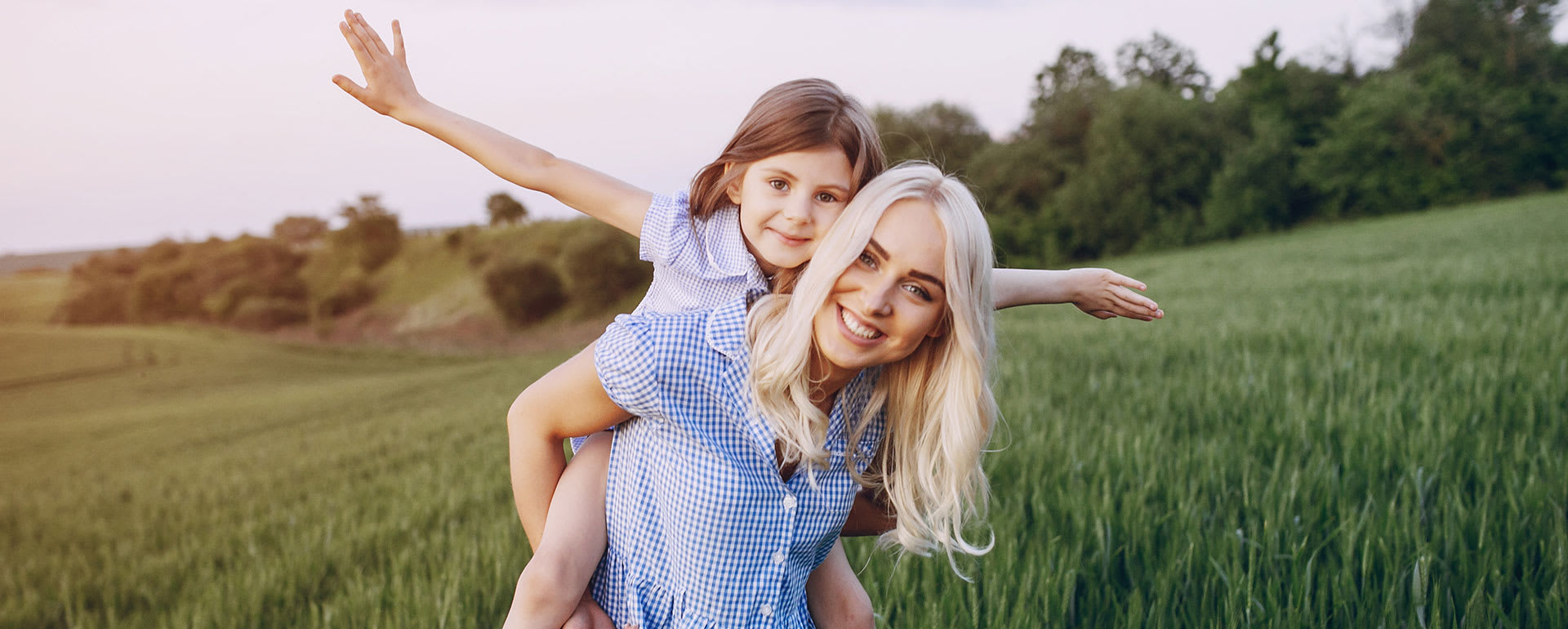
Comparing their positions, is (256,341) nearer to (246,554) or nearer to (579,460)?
(246,554)

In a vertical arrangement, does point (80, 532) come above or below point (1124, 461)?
below

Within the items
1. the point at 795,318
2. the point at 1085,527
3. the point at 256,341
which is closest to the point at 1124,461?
the point at 1085,527

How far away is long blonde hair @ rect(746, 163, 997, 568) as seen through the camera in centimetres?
135

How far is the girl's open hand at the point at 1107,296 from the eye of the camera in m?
1.58

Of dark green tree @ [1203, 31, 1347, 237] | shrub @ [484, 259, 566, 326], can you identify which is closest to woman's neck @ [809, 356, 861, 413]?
shrub @ [484, 259, 566, 326]

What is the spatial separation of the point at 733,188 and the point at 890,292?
0.71 metres

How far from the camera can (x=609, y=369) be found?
132 centimetres

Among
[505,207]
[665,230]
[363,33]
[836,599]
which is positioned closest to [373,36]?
[363,33]

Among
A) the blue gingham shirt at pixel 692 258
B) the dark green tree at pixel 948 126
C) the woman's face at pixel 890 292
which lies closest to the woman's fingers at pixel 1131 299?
the woman's face at pixel 890 292

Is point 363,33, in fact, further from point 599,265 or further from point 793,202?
point 599,265

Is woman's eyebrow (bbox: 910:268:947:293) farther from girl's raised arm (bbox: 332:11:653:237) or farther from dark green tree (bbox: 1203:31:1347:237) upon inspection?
dark green tree (bbox: 1203:31:1347:237)

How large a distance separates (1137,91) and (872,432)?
4463 centimetres

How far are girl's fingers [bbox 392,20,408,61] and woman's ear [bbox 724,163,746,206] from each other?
2.37 feet

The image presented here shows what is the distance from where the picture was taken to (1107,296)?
1600 mm
